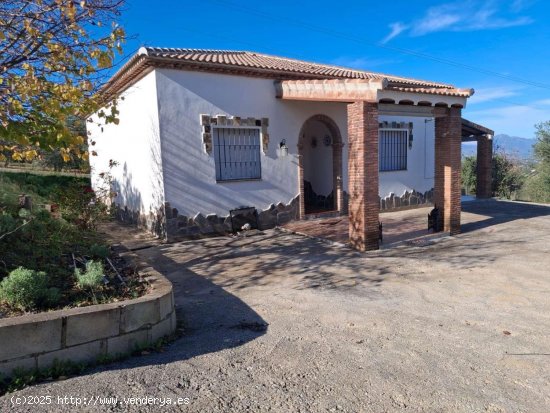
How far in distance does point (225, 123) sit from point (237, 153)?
0.83 m

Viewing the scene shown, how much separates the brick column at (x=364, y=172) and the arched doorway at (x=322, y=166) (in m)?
3.33

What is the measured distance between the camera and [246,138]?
958cm

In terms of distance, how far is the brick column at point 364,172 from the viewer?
6.92 meters

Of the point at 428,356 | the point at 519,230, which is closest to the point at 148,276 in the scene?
the point at 428,356

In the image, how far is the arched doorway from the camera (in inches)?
439

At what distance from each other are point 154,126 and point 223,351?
6575 millimetres

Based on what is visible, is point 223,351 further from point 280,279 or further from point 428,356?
point 280,279

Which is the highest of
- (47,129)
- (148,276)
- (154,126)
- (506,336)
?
(154,126)

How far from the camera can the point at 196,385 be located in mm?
2771

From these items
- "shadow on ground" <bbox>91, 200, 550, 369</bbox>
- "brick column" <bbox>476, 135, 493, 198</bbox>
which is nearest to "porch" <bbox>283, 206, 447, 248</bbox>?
"shadow on ground" <bbox>91, 200, 550, 369</bbox>

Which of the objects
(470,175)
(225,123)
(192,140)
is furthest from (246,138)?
(470,175)

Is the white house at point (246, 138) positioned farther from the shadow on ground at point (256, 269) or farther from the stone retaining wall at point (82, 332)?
the stone retaining wall at point (82, 332)

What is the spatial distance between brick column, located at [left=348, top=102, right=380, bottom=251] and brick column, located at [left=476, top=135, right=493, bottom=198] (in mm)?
9227

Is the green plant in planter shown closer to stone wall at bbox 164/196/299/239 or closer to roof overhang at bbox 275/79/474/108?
stone wall at bbox 164/196/299/239
